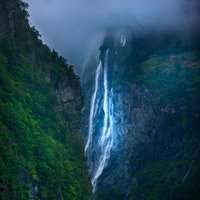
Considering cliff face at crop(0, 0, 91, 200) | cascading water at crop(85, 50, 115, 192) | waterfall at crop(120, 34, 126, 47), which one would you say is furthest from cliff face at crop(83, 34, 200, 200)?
cliff face at crop(0, 0, 91, 200)

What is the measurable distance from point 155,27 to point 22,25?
75090mm

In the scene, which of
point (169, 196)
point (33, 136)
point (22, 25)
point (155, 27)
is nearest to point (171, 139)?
point (169, 196)

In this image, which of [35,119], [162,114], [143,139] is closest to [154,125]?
[162,114]

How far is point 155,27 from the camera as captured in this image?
117500mm

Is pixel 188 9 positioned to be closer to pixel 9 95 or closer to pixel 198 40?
pixel 198 40

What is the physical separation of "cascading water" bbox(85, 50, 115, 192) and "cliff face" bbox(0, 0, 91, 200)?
156 feet

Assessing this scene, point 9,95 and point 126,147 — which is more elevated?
point 126,147

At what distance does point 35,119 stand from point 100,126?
69.4 m

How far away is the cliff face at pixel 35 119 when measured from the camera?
98.7ft

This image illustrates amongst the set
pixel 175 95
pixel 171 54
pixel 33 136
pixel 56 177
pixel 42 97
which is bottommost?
pixel 56 177

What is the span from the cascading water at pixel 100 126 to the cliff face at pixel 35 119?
47556 millimetres

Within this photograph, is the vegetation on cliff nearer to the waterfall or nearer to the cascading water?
the waterfall

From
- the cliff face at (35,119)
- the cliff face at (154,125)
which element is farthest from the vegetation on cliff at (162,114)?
the cliff face at (35,119)

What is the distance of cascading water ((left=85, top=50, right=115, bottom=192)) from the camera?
103 metres
